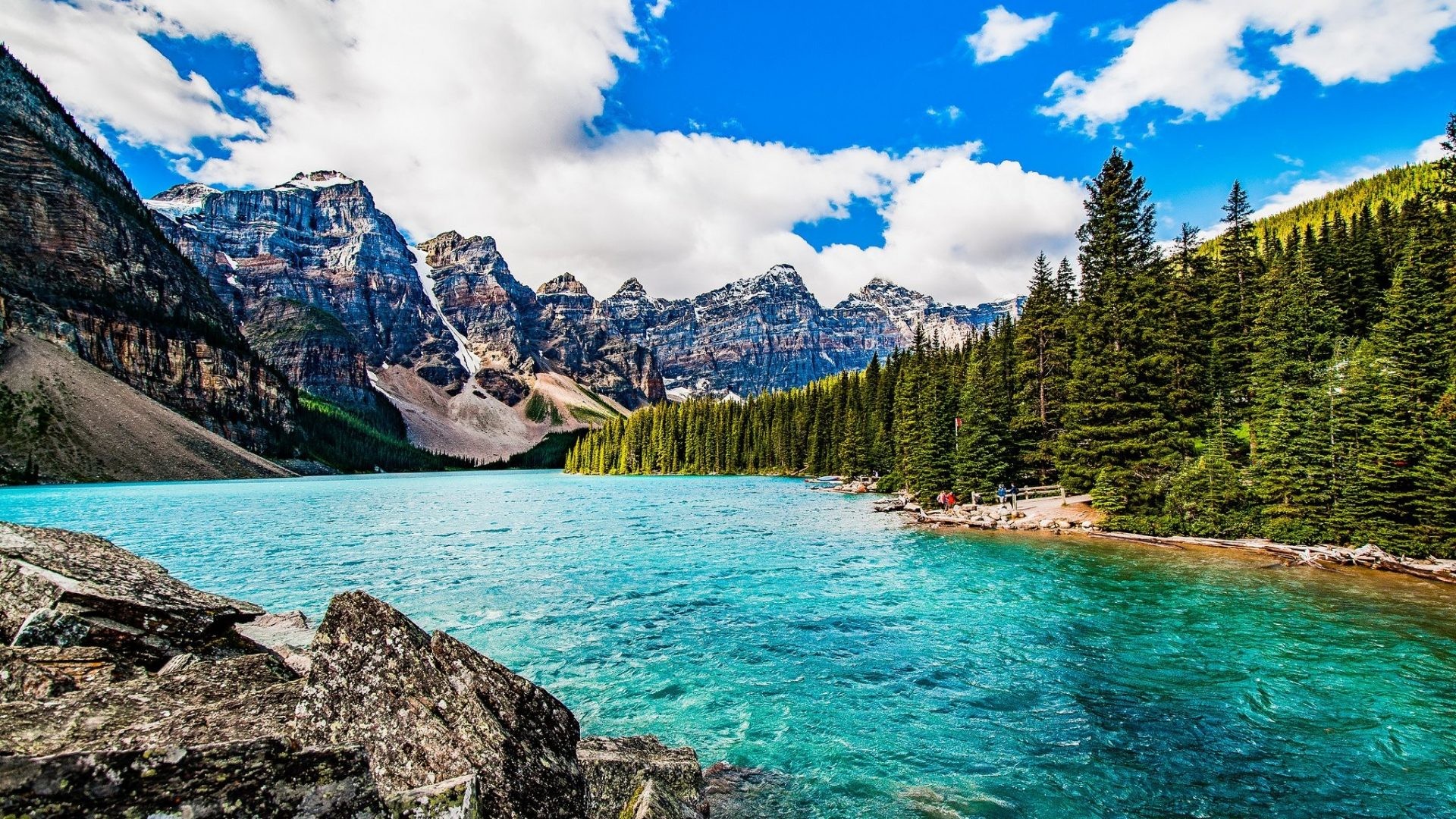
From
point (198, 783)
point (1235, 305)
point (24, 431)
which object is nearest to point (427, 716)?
point (198, 783)

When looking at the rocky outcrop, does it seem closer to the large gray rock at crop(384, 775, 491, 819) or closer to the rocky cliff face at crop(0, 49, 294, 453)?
the large gray rock at crop(384, 775, 491, 819)

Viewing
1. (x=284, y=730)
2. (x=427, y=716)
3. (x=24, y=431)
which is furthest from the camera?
(x=24, y=431)

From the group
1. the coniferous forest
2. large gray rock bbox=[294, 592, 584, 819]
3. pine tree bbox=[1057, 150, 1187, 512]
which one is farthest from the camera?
pine tree bbox=[1057, 150, 1187, 512]

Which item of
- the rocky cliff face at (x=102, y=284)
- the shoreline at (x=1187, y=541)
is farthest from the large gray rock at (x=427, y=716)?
the rocky cliff face at (x=102, y=284)

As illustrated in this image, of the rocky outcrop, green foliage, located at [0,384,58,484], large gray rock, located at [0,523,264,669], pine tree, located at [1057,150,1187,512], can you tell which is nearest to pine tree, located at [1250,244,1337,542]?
pine tree, located at [1057,150,1187,512]

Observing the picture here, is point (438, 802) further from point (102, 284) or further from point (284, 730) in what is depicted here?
point (102, 284)

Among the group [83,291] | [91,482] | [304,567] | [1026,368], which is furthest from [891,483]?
[83,291]

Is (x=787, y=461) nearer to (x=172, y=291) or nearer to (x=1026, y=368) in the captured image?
(x=1026, y=368)

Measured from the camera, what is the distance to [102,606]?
646 centimetres

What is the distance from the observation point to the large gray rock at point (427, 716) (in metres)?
5.15

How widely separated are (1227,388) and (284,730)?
6366 cm

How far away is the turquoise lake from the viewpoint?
398 inches

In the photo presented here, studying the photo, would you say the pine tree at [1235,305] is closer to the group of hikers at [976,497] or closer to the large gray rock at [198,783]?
the group of hikers at [976,497]

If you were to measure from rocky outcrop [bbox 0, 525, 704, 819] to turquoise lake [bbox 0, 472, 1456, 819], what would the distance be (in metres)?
4.70
